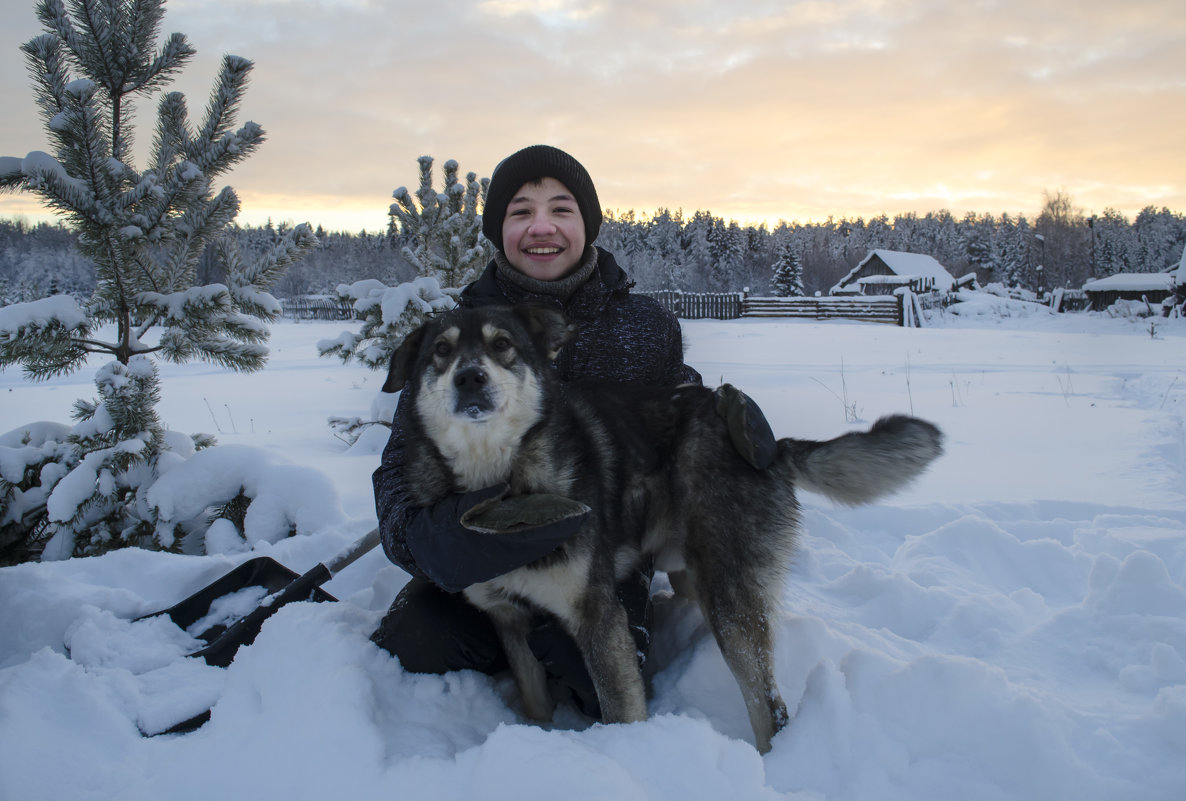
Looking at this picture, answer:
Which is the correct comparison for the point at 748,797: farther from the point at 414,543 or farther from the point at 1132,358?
the point at 1132,358

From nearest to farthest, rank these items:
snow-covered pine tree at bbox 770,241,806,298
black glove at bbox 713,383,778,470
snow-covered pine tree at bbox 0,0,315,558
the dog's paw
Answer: the dog's paw
black glove at bbox 713,383,778,470
snow-covered pine tree at bbox 0,0,315,558
snow-covered pine tree at bbox 770,241,806,298

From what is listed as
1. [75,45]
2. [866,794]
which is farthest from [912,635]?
[75,45]

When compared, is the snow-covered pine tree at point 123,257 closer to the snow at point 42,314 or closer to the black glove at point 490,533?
the snow at point 42,314

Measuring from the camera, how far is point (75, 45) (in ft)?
13.3

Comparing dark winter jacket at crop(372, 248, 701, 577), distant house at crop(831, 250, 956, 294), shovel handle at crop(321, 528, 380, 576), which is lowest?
shovel handle at crop(321, 528, 380, 576)

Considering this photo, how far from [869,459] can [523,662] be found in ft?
5.53

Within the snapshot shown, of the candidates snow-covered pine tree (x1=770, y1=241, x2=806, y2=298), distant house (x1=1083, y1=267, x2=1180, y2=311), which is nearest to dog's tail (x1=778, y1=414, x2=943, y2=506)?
distant house (x1=1083, y1=267, x2=1180, y2=311)

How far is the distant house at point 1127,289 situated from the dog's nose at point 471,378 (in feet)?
164

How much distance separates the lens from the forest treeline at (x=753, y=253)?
2724 inches

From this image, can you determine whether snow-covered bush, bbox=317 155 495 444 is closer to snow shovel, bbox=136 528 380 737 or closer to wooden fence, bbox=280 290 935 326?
snow shovel, bbox=136 528 380 737

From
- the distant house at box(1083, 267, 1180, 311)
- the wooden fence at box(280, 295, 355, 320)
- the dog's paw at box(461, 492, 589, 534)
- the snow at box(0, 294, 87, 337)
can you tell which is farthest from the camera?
the distant house at box(1083, 267, 1180, 311)

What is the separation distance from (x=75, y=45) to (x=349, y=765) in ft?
15.7

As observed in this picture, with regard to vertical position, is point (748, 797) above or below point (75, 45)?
below

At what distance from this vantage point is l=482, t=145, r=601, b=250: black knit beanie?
338 cm
